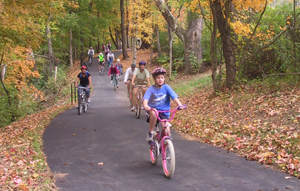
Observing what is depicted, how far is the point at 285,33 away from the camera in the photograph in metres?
12.9

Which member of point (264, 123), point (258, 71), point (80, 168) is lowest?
point (80, 168)

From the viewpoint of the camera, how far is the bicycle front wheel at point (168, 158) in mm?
5895

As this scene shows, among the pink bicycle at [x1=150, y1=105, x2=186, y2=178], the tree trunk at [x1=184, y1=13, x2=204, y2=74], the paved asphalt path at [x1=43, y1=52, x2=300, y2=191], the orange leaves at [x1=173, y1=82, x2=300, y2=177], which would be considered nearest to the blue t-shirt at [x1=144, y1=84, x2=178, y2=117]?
the pink bicycle at [x1=150, y1=105, x2=186, y2=178]

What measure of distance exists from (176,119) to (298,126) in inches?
226

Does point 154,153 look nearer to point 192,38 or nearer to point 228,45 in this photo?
point 228,45

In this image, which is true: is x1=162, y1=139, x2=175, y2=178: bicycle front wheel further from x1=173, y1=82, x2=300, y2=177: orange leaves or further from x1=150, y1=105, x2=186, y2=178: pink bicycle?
x1=173, y1=82, x2=300, y2=177: orange leaves

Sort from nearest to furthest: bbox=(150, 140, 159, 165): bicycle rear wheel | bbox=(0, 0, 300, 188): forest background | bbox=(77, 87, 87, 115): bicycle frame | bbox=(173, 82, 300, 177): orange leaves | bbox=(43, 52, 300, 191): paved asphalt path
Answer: bbox=(43, 52, 300, 191): paved asphalt path
bbox=(150, 140, 159, 165): bicycle rear wheel
bbox=(173, 82, 300, 177): orange leaves
bbox=(0, 0, 300, 188): forest background
bbox=(77, 87, 87, 115): bicycle frame

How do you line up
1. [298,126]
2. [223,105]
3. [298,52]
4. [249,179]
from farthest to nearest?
[223,105]
[298,52]
[298,126]
[249,179]

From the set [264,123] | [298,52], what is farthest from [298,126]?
[298,52]

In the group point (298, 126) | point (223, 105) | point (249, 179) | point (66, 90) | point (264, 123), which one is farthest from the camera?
point (66, 90)

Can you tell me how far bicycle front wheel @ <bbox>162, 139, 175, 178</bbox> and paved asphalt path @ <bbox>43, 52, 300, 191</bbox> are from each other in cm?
14

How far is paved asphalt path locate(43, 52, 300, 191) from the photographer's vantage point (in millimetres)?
5734

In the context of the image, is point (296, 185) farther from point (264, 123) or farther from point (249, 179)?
point (264, 123)

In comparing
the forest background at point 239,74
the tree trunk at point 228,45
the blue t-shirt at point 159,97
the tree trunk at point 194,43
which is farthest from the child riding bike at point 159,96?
the tree trunk at point 194,43
